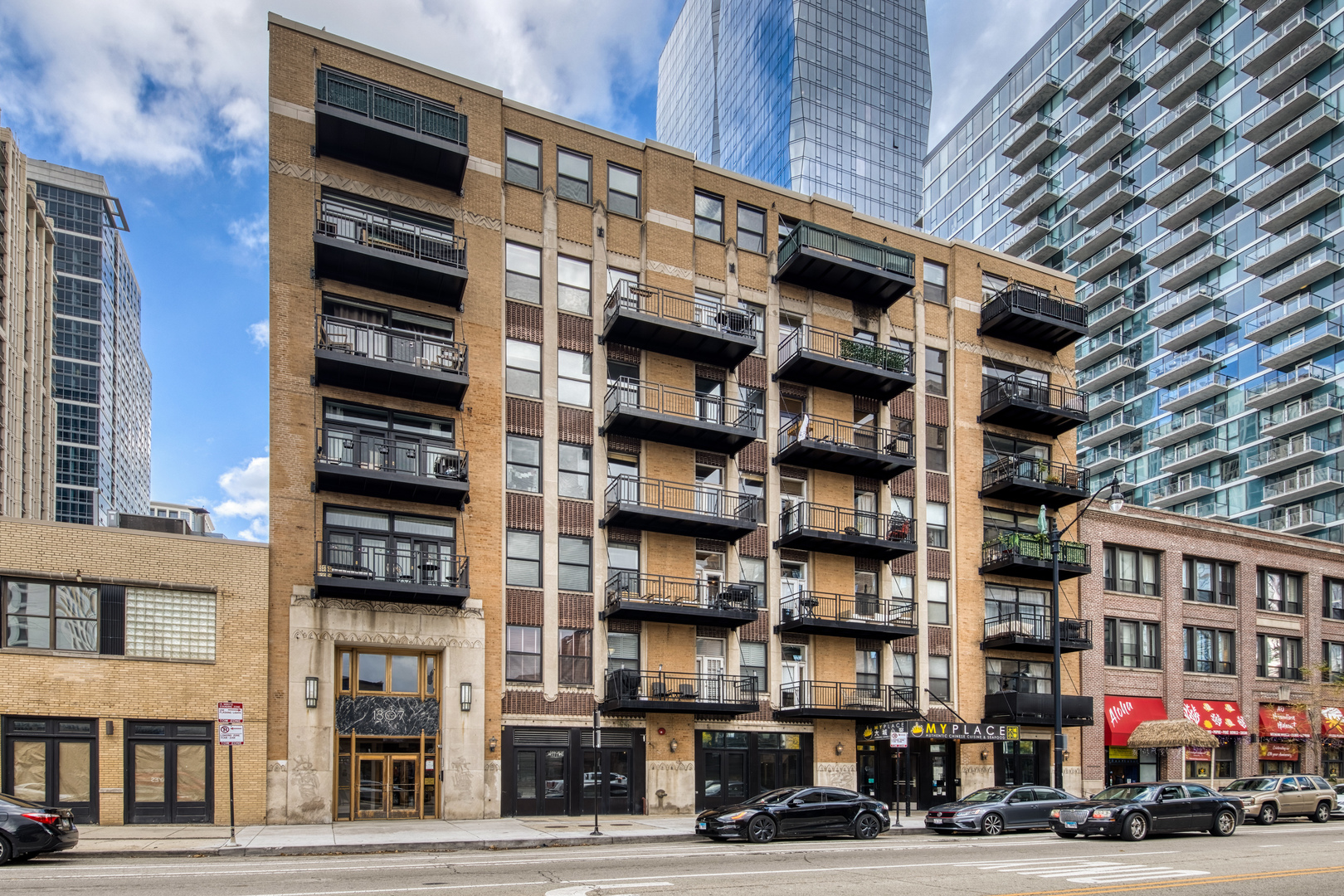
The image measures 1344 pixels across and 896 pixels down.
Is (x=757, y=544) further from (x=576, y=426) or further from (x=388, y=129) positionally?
(x=388, y=129)

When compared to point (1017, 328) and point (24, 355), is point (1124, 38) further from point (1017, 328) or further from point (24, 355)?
point (24, 355)

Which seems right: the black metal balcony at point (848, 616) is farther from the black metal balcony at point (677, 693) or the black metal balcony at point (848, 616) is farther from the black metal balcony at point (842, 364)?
the black metal balcony at point (842, 364)

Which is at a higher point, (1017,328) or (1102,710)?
(1017,328)

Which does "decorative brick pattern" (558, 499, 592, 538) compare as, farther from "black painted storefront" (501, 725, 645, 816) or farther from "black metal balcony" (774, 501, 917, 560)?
"black metal balcony" (774, 501, 917, 560)

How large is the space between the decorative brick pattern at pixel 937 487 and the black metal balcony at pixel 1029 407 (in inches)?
121

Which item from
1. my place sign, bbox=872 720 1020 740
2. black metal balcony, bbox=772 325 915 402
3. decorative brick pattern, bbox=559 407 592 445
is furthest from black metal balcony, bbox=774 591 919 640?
decorative brick pattern, bbox=559 407 592 445

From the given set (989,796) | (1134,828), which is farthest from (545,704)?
(1134,828)

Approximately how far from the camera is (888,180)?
5581 inches

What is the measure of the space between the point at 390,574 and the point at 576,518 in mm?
6120

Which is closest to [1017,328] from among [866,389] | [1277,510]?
[866,389]

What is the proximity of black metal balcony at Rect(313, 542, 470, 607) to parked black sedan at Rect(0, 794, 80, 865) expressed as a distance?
9.70 meters

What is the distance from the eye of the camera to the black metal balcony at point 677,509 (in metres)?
32.4

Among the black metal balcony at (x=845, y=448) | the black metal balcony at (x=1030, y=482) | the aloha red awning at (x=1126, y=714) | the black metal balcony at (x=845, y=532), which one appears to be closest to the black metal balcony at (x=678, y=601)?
the black metal balcony at (x=845, y=532)

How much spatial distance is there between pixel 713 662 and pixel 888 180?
118894 millimetres
